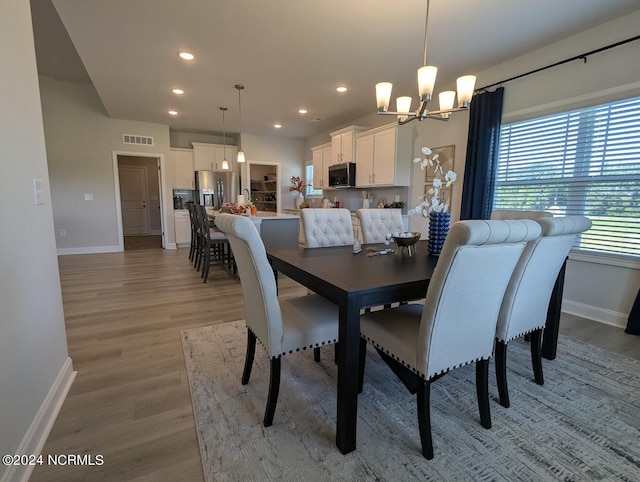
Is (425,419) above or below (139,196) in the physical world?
below

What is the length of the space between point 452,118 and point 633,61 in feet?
5.67

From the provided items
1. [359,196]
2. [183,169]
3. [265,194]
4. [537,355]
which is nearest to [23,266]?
[537,355]

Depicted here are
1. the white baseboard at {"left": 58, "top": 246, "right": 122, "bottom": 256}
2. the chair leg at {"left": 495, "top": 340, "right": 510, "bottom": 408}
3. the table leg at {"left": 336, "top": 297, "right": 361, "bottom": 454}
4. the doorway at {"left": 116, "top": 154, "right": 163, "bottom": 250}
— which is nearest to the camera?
the table leg at {"left": 336, "top": 297, "right": 361, "bottom": 454}

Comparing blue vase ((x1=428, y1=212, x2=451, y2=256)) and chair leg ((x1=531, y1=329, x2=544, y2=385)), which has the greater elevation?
blue vase ((x1=428, y1=212, x2=451, y2=256))

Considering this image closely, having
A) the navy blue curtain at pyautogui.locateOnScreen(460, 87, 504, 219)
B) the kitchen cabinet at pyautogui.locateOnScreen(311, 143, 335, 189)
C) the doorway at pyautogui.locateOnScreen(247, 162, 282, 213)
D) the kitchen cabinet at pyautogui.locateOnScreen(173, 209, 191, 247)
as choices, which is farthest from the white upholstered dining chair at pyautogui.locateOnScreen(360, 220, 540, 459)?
the doorway at pyautogui.locateOnScreen(247, 162, 282, 213)

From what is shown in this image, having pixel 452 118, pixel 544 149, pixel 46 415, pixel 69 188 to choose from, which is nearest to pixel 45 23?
pixel 69 188

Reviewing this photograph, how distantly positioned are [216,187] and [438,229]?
19.9ft

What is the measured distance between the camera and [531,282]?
1.69 m

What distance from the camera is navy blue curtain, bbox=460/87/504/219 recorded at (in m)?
3.49

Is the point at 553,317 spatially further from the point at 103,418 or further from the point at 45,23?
the point at 45,23

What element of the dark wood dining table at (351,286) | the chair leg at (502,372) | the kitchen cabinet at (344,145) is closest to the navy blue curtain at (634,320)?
the chair leg at (502,372)

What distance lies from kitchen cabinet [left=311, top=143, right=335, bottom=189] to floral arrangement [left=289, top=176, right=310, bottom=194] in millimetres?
Answer: 909

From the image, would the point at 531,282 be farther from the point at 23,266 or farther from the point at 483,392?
the point at 23,266

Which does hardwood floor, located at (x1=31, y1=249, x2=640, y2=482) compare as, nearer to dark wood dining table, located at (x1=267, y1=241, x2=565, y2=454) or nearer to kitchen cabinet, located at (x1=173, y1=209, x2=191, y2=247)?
dark wood dining table, located at (x1=267, y1=241, x2=565, y2=454)
